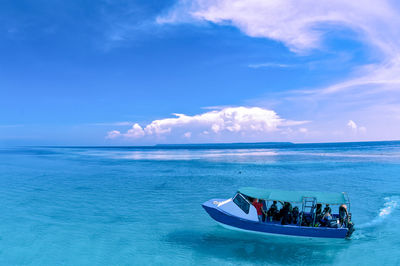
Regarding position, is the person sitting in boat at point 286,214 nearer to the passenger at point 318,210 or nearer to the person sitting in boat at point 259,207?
the person sitting in boat at point 259,207

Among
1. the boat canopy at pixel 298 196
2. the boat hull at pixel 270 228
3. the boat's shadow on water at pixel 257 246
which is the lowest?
the boat's shadow on water at pixel 257 246

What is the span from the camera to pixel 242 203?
1639 cm

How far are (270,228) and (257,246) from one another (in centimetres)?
130

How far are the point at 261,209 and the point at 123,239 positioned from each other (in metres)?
8.14

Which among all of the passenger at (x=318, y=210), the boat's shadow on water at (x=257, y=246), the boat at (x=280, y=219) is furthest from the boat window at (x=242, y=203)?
the passenger at (x=318, y=210)

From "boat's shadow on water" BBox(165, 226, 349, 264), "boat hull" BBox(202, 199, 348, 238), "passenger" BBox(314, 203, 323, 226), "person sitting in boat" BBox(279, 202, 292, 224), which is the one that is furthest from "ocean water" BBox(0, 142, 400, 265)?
"passenger" BBox(314, 203, 323, 226)

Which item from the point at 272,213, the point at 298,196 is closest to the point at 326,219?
the point at 298,196

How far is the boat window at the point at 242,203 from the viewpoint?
53.0 ft

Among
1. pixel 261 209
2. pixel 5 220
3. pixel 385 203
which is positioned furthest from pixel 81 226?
pixel 385 203

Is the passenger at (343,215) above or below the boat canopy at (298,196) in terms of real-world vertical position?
below

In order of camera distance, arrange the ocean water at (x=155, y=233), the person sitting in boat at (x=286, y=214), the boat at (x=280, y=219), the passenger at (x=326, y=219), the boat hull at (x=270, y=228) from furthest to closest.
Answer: the person sitting in boat at (x=286, y=214)
the passenger at (x=326, y=219)
the boat at (x=280, y=219)
the boat hull at (x=270, y=228)
the ocean water at (x=155, y=233)

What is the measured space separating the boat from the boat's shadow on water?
0.52 metres

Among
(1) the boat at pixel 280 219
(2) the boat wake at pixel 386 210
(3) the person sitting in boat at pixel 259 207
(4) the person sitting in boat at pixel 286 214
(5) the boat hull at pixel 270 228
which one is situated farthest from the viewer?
(2) the boat wake at pixel 386 210

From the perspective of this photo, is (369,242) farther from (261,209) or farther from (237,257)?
(237,257)
